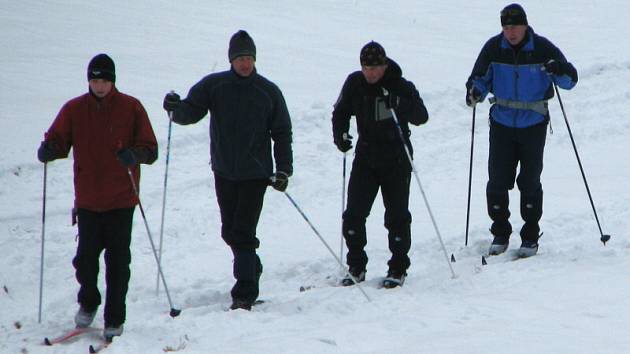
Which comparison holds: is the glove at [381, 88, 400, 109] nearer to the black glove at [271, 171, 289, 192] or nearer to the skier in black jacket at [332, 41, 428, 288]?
the skier in black jacket at [332, 41, 428, 288]

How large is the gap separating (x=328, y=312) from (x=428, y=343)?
1063 millimetres

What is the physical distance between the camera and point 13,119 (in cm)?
1217

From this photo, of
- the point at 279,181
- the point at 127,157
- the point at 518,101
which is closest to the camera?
the point at 127,157

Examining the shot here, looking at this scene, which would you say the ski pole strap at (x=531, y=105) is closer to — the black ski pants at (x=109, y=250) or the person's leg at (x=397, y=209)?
the person's leg at (x=397, y=209)

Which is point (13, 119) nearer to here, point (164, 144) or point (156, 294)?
point (164, 144)

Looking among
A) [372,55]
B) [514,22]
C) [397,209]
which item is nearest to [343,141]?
[397,209]

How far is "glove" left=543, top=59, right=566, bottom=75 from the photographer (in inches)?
279

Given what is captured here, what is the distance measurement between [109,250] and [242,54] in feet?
5.36

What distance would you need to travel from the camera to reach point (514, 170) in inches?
305

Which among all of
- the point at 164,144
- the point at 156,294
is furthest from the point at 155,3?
the point at 156,294

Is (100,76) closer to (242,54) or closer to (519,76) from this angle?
(242,54)

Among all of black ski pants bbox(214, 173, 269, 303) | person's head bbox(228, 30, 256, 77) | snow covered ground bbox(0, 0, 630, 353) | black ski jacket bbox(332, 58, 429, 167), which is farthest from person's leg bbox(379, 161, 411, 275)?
person's head bbox(228, 30, 256, 77)

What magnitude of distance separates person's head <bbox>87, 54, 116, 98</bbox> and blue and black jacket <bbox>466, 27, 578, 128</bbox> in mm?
3076

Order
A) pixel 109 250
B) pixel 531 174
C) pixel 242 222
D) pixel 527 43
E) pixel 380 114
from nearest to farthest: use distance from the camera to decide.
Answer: pixel 109 250 → pixel 242 222 → pixel 380 114 → pixel 527 43 → pixel 531 174
